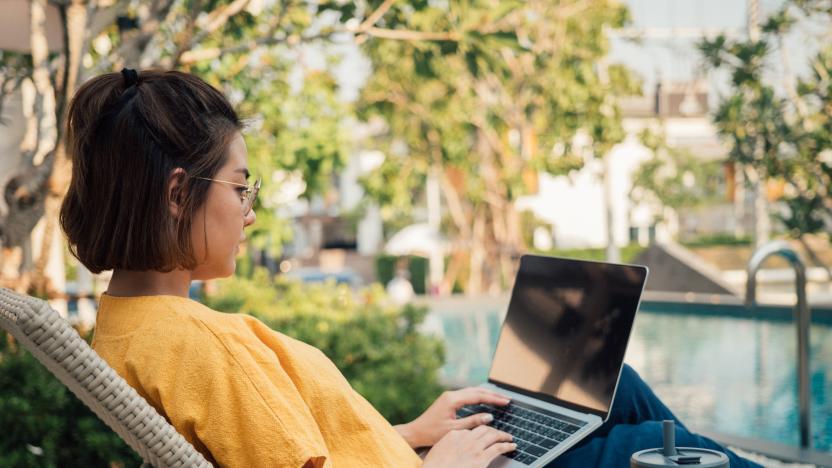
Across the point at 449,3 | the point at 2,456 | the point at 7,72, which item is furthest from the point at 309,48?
the point at 2,456

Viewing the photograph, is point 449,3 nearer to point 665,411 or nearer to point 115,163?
point 665,411

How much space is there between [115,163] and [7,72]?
3903 millimetres

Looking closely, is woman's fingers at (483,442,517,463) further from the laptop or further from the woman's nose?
the woman's nose

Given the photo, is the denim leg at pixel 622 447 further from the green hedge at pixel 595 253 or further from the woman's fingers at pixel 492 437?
the green hedge at pixel 595 253

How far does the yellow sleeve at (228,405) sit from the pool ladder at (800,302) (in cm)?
268

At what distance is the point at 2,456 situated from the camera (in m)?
2.86

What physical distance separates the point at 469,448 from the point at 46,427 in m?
1.79

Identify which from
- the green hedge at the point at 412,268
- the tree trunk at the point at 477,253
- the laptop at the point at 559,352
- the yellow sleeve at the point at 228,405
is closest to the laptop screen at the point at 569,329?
the laptop at the point at 559,352

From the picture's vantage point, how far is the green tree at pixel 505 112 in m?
15.6

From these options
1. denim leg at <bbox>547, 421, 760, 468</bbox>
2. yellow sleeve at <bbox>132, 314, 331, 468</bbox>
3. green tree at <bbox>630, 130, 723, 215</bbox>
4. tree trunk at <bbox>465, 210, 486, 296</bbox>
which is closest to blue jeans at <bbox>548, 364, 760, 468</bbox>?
denim leg at <bbox>547, 421, 760, 468</bbox>

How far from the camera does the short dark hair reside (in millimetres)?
1453

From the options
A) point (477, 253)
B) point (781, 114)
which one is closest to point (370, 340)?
point (781, 114)

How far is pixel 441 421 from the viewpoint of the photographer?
1841mm

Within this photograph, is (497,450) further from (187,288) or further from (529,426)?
(187,288)
